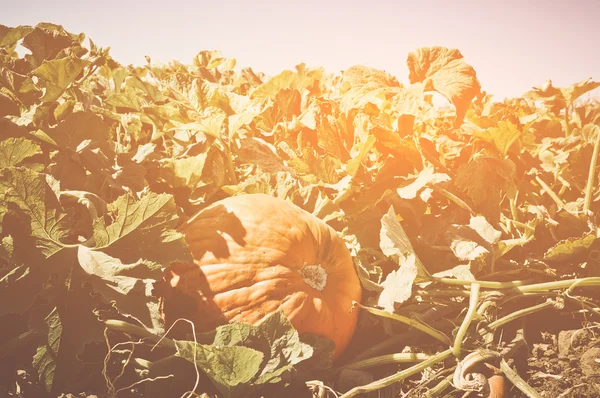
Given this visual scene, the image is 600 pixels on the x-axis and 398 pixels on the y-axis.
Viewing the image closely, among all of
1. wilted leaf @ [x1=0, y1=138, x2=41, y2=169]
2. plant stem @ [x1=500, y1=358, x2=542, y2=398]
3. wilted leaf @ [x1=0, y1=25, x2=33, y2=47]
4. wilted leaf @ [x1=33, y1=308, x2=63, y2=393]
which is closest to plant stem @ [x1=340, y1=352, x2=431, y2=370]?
plant stem @ [x1=500, y1=358, x2=542, y2=398]

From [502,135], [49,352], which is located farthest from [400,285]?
[49,352]

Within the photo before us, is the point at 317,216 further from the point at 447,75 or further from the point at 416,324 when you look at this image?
the point at 447,75

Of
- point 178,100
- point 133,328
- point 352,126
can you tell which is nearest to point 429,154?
point 352,126

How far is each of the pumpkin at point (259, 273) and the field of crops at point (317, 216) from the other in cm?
A: 10

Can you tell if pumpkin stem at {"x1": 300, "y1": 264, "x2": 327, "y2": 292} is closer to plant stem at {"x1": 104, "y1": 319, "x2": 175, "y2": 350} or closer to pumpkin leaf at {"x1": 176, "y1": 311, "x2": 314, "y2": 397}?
pumpkin leaf at {"x1": 176, "y1": 311, "x2": 314, "y2": 397}

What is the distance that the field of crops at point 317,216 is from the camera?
123cm

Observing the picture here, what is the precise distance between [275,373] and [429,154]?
51.5 inches

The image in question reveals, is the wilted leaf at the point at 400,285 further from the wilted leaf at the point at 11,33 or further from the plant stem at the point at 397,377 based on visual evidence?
the wilted leaf at the point at 11,33

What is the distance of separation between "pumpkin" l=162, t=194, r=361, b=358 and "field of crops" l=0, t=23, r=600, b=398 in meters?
0.10

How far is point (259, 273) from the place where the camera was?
1521mm

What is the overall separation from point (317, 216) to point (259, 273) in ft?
1.74

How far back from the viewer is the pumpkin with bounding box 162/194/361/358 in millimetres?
1479

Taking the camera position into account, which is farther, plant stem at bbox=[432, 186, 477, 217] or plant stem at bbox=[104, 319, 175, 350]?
plant stem at bbox=[432, 186, 477, 217]

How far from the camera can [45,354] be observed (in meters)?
1.18
